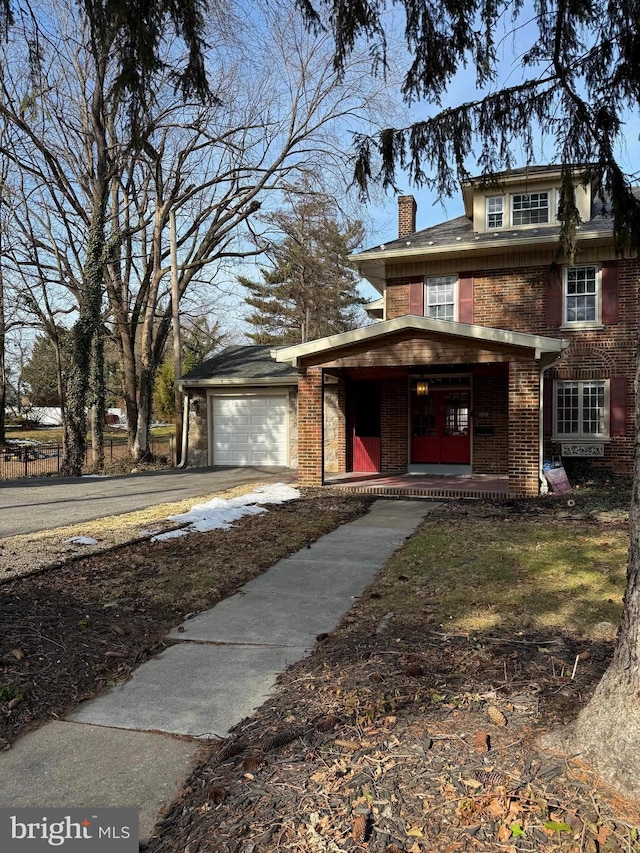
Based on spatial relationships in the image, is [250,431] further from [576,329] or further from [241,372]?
[576,329]

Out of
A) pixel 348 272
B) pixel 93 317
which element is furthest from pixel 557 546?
pixel 348 272

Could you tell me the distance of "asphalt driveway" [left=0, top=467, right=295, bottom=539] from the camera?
9.23 meters

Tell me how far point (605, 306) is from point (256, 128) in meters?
13.5

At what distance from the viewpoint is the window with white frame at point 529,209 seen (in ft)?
49.3

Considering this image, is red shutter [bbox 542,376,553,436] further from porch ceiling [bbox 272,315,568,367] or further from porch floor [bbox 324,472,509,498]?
porch ceiling [bbox 272,315,568,367]

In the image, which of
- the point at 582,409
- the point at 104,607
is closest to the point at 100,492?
the point at 104,607

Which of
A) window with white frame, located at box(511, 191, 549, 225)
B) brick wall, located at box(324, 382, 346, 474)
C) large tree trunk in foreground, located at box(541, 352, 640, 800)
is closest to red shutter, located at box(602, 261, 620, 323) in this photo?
window with white frame, located at box(511, 191, 549, 225)

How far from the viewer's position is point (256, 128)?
20.8 meters

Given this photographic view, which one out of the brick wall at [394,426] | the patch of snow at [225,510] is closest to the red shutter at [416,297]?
the brick wall at [394,426]

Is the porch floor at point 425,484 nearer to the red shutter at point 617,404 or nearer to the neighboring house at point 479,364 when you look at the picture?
the neighboring house at point 479,364

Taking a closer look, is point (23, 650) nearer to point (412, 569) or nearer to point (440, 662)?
point (440, 662)

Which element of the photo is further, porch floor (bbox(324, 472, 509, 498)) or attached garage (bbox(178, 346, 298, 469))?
attached garage (bbox(178, 346, 298, 469))

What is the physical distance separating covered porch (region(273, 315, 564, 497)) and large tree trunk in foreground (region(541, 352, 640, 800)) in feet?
28.9

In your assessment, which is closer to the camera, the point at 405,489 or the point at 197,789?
the point at 197,789
